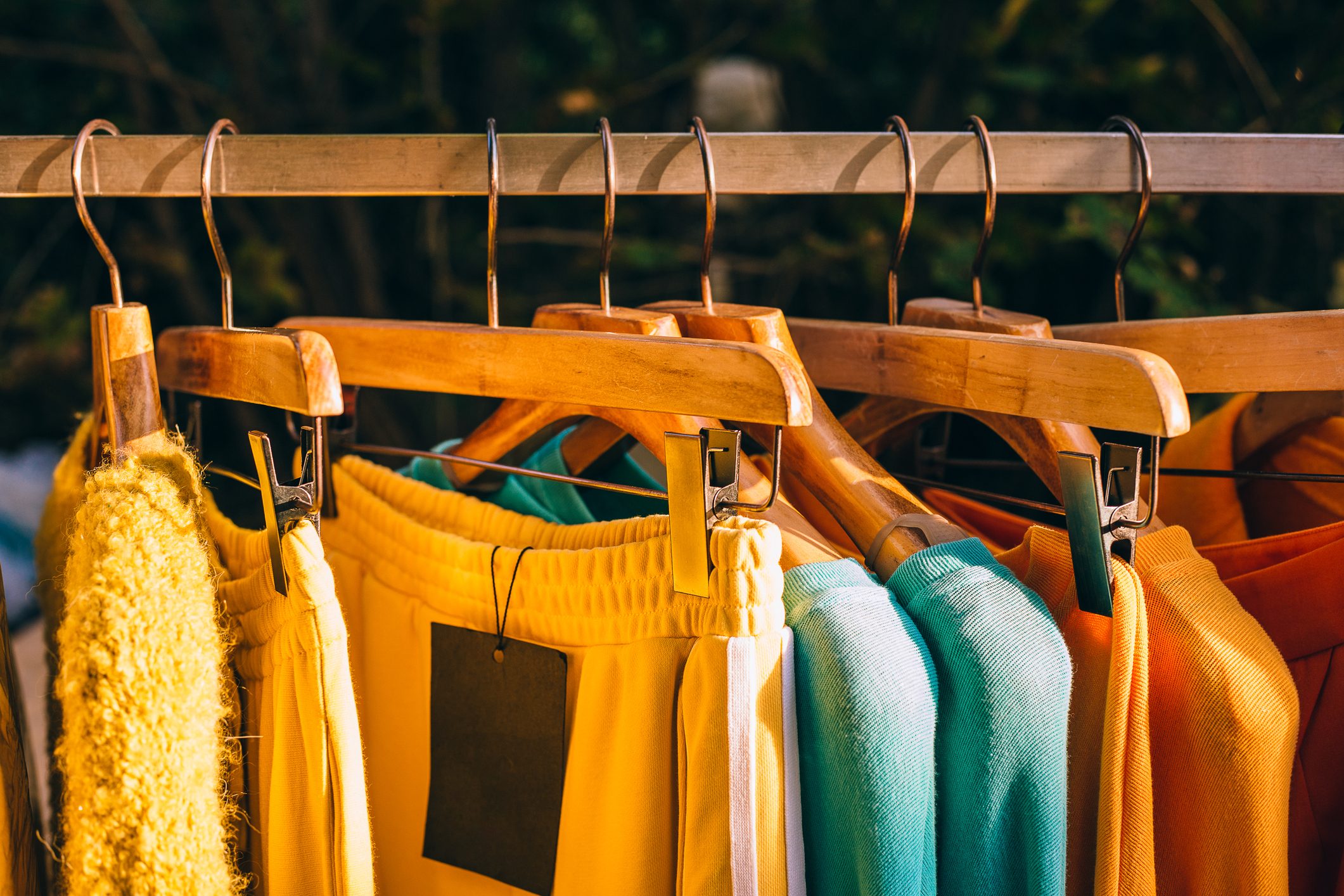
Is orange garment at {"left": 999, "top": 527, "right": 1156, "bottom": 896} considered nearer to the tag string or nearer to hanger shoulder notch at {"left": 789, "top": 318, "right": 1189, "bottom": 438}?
hanger shoulder notch at {"left": 789, "top": 318, "right": 1189, "bottom": 438}

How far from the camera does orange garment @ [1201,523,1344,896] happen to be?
45cm

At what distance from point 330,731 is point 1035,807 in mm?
306

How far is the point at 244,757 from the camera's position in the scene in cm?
49

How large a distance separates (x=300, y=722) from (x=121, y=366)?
0.20 m

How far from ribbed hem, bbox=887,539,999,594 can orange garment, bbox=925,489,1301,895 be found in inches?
2.0

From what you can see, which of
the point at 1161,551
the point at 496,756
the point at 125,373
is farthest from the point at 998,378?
the point at 125,373

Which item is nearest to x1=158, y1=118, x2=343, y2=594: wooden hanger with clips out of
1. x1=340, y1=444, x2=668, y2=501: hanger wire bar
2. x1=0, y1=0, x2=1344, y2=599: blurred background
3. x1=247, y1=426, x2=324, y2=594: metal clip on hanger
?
x1=247, y1=426, x2=324, y2=594: metal clip on hanger

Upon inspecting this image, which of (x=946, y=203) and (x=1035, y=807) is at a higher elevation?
(x=946, y=203)

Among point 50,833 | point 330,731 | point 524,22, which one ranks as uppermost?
point 524,22

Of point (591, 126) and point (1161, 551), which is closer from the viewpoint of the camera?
point (1161, 551)

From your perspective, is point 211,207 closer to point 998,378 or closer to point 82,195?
point 82,195

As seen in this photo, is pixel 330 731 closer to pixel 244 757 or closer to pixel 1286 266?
pixel 244 757

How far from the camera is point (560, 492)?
0.59 meters

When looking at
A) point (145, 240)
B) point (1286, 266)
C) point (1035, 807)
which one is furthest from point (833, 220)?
point (1035, 807)
